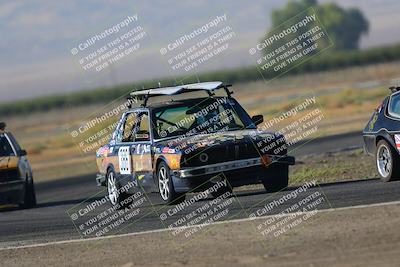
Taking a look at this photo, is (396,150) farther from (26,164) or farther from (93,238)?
(26,164)

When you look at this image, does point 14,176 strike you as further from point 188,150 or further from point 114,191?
point 188,150

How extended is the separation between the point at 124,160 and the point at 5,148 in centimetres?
441

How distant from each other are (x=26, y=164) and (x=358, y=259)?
12.5m

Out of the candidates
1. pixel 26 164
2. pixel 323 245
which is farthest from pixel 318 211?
pixel 26 164

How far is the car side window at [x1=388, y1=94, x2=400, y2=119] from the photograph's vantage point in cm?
1612

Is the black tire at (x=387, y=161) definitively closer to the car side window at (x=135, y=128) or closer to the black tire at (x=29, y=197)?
the car side window at (x=135, y=128)

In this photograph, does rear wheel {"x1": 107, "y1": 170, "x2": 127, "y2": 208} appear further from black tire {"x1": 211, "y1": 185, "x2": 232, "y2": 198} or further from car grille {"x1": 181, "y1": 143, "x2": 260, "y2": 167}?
car grille {"x1": 181, "y1": 143, "x2": 260, "y2": 167}

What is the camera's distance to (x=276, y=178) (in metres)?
16.6

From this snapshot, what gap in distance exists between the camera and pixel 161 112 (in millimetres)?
17266

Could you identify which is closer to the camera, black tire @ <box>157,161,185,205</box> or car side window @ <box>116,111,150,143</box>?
black tire @ <box>157,161,185,205</box>

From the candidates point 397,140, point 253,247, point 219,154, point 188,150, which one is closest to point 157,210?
point 188,150

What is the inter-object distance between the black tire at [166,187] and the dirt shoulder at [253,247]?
9.98ft

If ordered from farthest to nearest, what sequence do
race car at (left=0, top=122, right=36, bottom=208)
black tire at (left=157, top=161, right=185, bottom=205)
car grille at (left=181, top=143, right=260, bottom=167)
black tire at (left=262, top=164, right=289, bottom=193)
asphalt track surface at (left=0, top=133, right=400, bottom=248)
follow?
race car at (left=0, top=122, right=36, bottom=208)
black tire at (left=262, top=164, right=289, bottom=193)
black tire at (left=157, top=161, right=185, bottom=205)
car grille at (left=181, top=143, right=260, bottom=167)
asphalt track surface at (left=0, top=133, right=400, bottom=248)

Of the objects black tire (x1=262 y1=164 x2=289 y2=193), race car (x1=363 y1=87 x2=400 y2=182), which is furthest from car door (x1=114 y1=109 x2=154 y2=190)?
race car (x1=363 y1=87 x2=400 y2=182)
